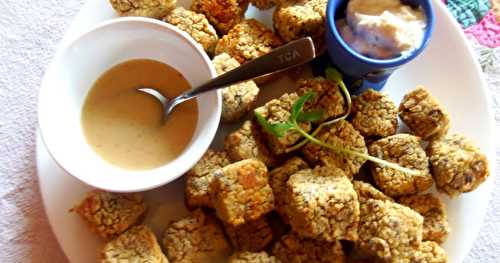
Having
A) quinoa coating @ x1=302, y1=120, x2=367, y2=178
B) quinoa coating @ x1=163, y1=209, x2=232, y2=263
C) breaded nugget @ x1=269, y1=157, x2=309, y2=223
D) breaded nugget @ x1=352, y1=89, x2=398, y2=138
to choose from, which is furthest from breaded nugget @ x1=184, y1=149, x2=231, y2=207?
breaded nugget @ x1=352, y1=89, x2=398, y2=138

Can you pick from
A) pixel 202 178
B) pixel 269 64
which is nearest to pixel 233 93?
pixel 269 64

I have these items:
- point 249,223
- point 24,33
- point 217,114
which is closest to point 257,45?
point 217,114

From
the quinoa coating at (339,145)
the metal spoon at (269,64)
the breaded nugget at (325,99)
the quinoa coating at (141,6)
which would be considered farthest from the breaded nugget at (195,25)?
the quinoa coating at (339,145)

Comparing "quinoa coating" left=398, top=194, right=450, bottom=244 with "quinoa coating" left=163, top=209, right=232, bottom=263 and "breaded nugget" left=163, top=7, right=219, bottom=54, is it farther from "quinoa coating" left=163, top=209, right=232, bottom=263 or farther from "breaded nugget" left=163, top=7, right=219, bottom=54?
"breaded nugget" left=163, top=7, right=219, bottom=54

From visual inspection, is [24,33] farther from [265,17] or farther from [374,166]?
[374,166]

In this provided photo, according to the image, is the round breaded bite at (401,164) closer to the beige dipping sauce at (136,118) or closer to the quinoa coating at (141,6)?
the beige dipping sauce at (136,118)
